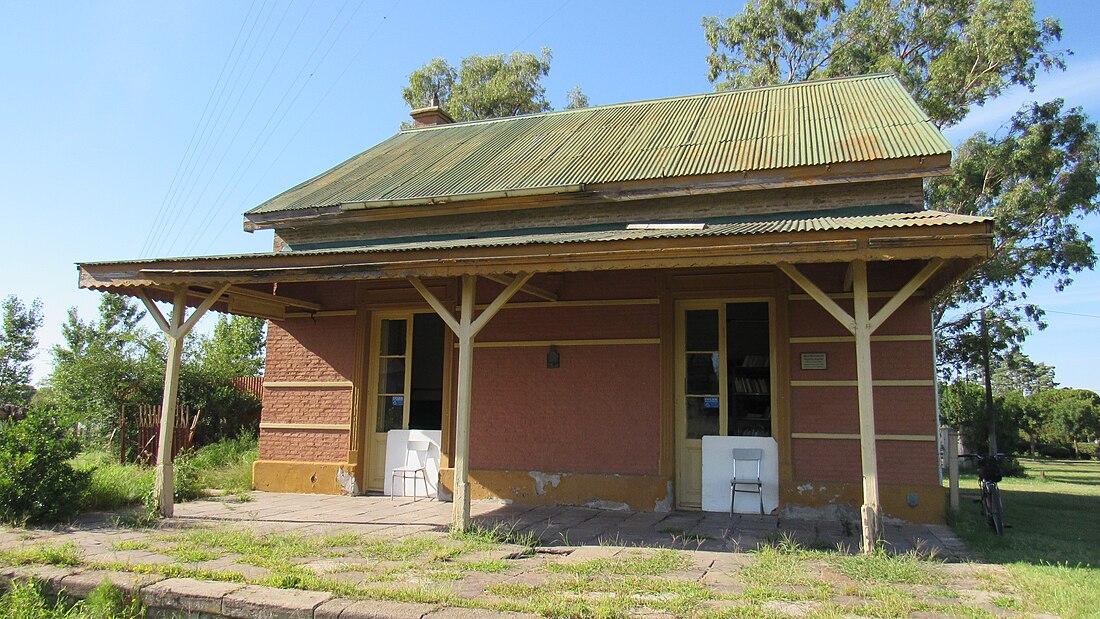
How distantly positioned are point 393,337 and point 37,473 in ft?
13.5

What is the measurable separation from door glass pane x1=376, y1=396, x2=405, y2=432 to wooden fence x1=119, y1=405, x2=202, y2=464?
4.04m

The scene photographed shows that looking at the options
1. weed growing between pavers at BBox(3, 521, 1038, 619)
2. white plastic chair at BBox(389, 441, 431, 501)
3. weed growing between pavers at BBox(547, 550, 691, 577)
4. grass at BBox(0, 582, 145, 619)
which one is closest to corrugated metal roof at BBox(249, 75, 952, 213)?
white plastic chair at BBox(389, 441, 431, 501)

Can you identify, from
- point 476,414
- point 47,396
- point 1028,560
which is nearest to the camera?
point 1028,560

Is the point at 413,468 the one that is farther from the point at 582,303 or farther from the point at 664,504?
the point at 664,504

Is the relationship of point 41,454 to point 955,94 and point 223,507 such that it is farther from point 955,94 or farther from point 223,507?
point 955,94

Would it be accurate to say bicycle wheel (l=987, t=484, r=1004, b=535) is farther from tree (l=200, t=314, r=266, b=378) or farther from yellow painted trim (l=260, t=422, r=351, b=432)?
tree (l=200, t=314, r=266, b=378)

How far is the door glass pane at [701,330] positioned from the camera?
27.8 ft

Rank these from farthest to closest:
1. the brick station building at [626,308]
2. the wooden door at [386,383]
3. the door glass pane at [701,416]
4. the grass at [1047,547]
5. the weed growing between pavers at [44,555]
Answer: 1. the wooden door at [386,383]
2. the door glass pane at [701,416]
3. the brick station building at [626,308]
4. the weed growing between pavers at [44,555]
5. the grass at [1047,547]

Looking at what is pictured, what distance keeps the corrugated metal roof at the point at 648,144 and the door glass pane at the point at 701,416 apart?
103 inches

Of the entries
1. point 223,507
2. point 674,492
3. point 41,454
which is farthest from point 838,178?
point 41,454

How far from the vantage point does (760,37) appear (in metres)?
22.7

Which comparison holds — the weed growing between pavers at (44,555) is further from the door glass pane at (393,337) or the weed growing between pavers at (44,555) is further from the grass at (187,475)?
the door glass pane at (393,337)

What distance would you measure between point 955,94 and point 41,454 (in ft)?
68.0

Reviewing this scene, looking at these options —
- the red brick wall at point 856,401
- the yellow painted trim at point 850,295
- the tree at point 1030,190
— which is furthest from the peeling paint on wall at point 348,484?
the tree at point 1030,190
